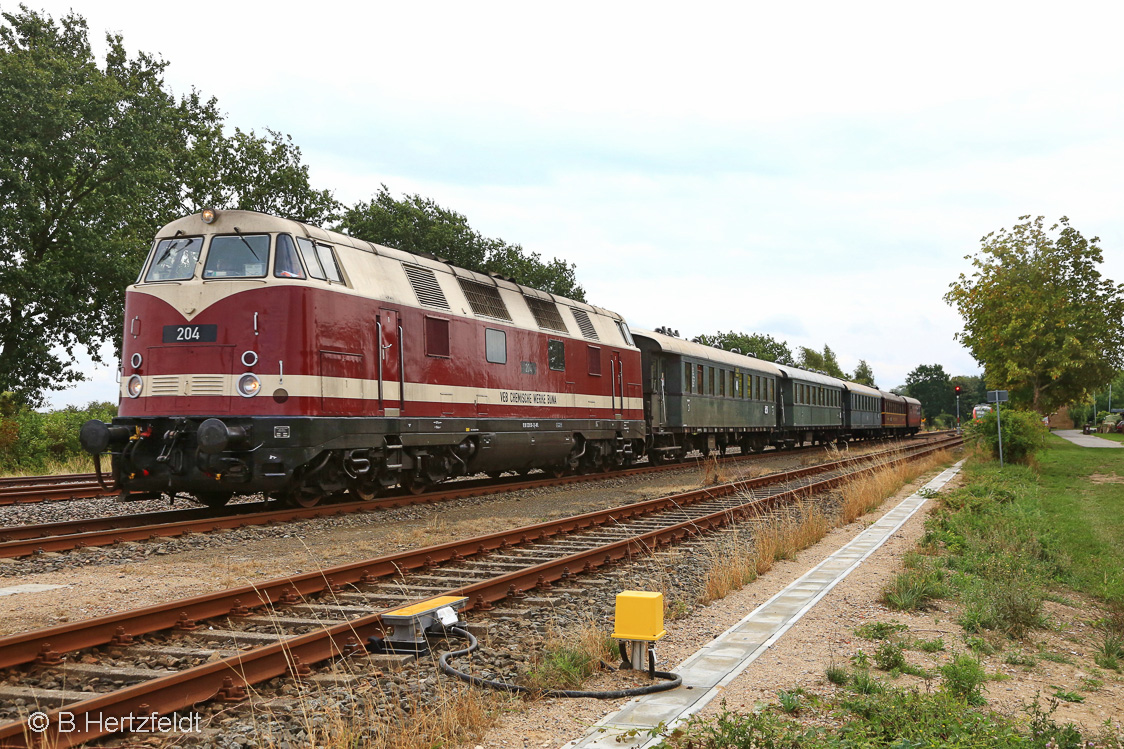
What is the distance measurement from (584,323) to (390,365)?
7417mm

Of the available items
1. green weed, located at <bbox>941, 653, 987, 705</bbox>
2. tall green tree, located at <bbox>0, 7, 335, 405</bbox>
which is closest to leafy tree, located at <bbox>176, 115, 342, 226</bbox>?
tall green tree, located at <bbox>0, 7, 335, 405</bbox>

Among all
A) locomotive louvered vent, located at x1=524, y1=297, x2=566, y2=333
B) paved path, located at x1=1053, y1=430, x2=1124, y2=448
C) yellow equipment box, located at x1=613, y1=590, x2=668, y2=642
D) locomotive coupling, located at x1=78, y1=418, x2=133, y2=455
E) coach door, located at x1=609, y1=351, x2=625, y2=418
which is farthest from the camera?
paved path, located at x1=1053, y1=430, x2=1124, y2=448

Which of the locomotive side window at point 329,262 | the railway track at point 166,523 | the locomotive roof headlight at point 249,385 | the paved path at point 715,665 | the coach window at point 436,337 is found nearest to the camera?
the paved path at point 715,665

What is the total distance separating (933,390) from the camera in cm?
15638

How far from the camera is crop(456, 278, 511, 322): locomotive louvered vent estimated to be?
617 inches

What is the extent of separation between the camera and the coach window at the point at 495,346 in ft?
51.6

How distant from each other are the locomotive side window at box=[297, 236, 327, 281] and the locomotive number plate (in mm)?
1523

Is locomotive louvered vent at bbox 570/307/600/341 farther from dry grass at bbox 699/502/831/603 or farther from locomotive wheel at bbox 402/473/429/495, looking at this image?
dry grass at bbox 699/502/831/603

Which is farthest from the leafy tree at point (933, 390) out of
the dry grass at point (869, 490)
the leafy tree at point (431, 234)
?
the dry grass at point (869, 490)

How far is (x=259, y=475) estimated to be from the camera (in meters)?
11.2

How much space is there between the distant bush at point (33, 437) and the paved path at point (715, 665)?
2239 cm

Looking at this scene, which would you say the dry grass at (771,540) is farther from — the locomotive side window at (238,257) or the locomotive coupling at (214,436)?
the locomotive side window at (238,257)

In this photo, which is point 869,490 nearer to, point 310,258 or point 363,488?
point 363,488

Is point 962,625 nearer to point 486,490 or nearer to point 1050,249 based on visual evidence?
point 486,490
